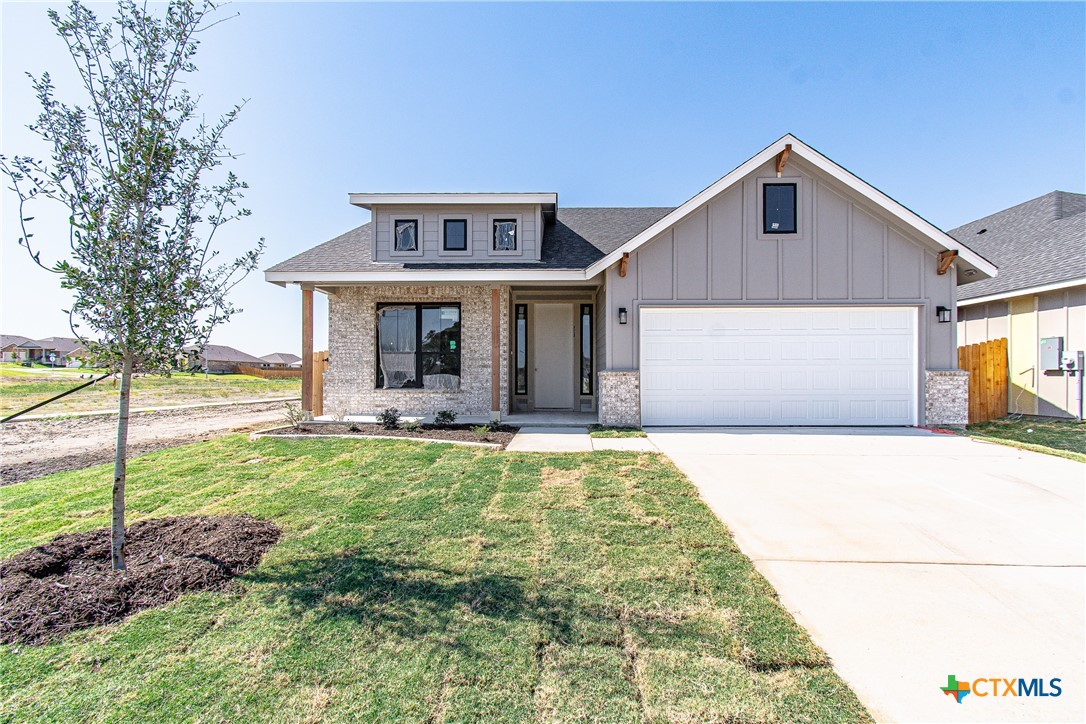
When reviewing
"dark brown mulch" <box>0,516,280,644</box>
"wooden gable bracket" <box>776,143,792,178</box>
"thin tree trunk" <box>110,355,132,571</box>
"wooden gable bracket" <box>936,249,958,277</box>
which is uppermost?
"wooden gable bracket" <box>776,143,792,178</box>

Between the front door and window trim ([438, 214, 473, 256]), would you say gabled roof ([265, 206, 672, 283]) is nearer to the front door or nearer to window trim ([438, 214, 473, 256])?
window trim ([438, 214, 473, 256])

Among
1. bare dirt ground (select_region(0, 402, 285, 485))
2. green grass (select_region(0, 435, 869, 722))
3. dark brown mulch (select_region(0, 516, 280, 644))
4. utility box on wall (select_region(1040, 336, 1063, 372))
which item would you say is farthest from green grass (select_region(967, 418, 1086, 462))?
bare dirt ground (select_region(0, 402, 285, 485))

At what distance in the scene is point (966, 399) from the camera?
8891 mm

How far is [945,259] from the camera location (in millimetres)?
8586

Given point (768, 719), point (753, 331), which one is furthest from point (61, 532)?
point (753, 331)

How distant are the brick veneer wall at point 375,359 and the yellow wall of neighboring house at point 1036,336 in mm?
12420

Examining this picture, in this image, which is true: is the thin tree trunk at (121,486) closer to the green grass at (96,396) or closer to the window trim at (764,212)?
the window trim at (764,212)

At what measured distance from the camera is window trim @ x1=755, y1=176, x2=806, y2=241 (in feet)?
29.1

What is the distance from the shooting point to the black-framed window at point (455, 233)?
1080 cm

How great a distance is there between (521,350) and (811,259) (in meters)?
6.80

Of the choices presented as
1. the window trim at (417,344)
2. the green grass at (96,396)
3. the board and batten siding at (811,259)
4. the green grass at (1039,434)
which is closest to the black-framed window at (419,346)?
the window trim at (417,344)

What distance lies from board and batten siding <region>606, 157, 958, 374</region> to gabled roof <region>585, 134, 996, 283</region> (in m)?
0.21

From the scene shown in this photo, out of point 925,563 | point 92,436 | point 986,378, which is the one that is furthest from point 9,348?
point 986,378

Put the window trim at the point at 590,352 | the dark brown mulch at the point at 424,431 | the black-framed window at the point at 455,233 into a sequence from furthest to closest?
1. the window trim at the point at 590,352
2. the black-framed window at the point at 455,233
3. the dark brown mulch at the point at 424,431
